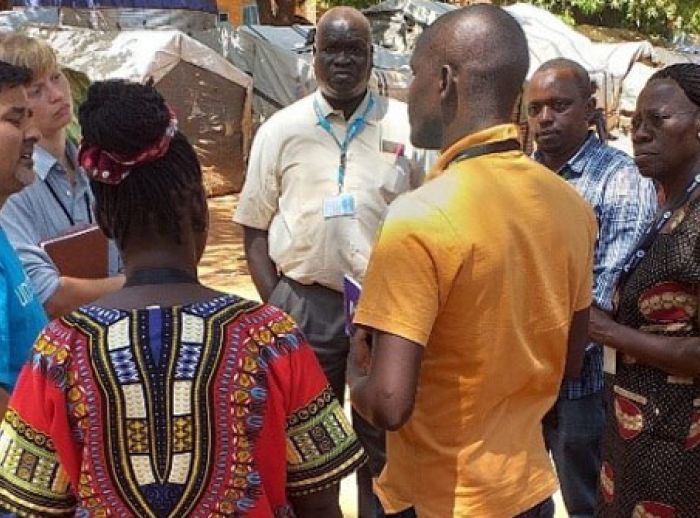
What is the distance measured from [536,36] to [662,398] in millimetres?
16320

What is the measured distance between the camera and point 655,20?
77.4ft

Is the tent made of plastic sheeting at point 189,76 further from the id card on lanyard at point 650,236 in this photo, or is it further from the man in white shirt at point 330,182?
the id card on lanyard at point 650,236

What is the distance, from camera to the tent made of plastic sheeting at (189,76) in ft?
37.7

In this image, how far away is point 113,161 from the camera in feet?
5.56

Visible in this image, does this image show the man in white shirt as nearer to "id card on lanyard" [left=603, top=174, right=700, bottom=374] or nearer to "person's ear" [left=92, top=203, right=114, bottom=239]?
"id card on lanyard" [left=603, top=174, right=700, bottom=374]

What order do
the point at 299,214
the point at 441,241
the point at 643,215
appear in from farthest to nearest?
1. the point at 299,214
2. the point at 643,215
3. the point at 441,241

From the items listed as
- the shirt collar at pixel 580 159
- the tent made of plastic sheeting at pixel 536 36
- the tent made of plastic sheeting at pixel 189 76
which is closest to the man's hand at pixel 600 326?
the shirt collar at pixel 580 159

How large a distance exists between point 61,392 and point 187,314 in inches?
9.9

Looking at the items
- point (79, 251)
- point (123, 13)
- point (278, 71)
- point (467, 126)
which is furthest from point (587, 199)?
point (123, 13)

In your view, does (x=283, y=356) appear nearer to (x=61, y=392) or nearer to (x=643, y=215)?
(x=61, y=392)

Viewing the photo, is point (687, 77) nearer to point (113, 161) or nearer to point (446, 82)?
point (446, 82)

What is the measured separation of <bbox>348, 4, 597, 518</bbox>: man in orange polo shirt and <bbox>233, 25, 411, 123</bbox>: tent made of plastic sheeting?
1146 cm

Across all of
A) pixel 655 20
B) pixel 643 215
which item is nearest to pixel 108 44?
pixel 643 215

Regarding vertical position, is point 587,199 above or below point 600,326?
above
